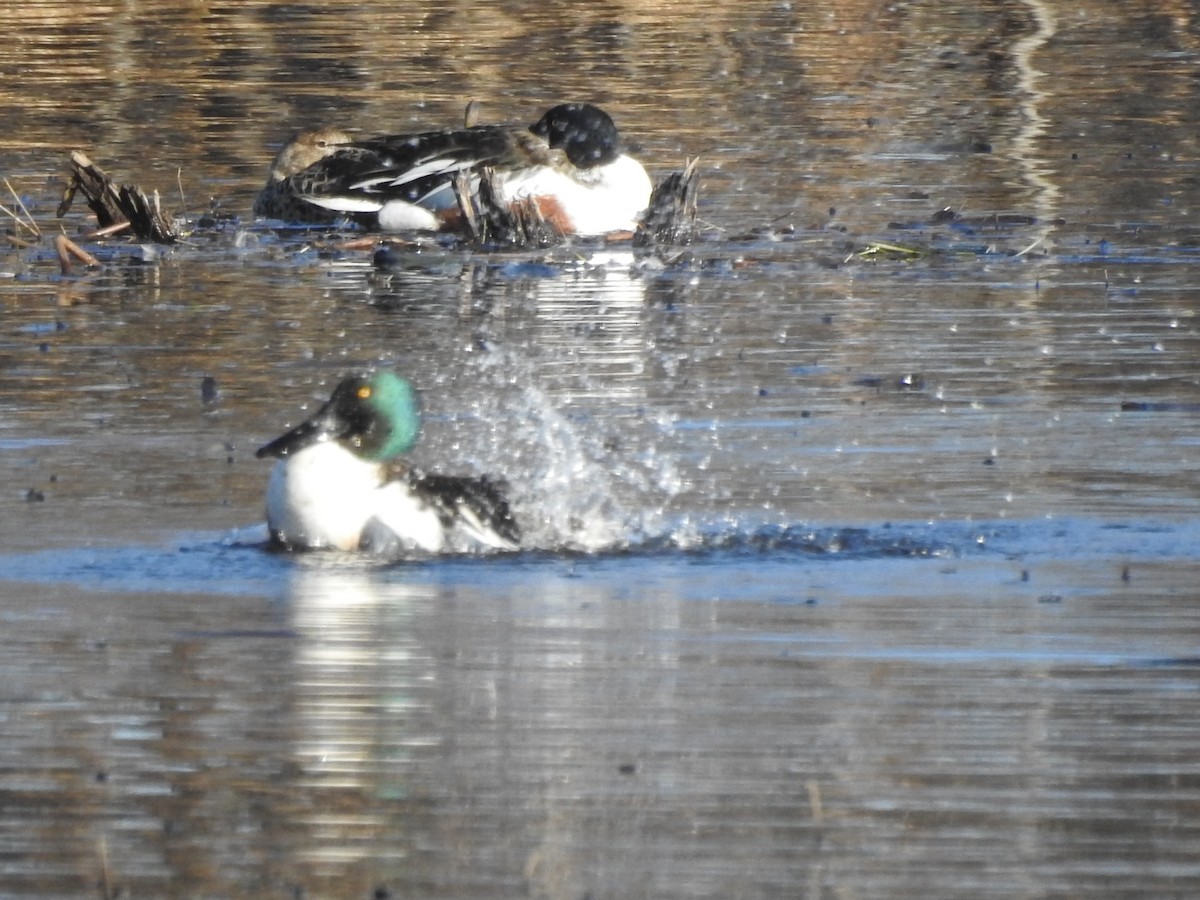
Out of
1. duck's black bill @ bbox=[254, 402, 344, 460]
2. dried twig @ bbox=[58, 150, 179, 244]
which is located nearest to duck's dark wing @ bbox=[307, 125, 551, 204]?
dried twig @ bbox=[58, 150, 179, 244]

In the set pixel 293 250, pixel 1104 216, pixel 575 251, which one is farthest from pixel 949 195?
pixel 293 250

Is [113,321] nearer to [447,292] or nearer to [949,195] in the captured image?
[447,292]

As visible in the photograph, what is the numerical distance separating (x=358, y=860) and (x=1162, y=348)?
655 cm

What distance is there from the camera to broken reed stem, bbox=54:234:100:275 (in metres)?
13.5

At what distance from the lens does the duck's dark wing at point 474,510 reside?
7.93m

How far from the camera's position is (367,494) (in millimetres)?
8008

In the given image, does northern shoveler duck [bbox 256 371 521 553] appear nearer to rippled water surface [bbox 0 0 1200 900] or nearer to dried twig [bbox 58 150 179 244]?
rippled water surface [bbox 0 0 1200 900]

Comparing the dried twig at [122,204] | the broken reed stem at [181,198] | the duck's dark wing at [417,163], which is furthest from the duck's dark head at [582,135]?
the dried twig at [122,204]

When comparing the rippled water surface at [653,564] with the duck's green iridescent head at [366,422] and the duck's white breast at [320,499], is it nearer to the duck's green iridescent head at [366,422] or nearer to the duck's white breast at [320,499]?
the duck's white breast at [320,499]

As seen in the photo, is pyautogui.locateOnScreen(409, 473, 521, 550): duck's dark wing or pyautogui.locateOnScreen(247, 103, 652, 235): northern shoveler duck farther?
pyautogui.locateOnScreen(247, 103, 652, 235): northern shoveler duck

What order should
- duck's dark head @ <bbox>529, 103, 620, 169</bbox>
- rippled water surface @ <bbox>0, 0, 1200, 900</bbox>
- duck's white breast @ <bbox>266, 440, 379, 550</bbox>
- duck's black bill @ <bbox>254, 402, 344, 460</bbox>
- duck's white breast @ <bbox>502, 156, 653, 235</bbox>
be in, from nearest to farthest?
rippled water surface @ <bbox>0, 0, 1200, 900</bbox> → duck's white breast @ <bbox>266, 440, 379, 550</bbox> → duck's black bill @ <bbox>254, 402, 344, 460</bbox> → duck's white breast @ <bbox>502, 156, 653, 235</bbox> → duck's dark head @ <bbox>529, 103, 620, 169</bbox>

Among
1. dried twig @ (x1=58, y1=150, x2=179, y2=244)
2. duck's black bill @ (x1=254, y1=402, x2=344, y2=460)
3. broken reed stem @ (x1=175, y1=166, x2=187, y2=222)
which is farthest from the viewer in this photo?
broken reed stem @ (x1=175, y1=166, x2=187, y2=222)

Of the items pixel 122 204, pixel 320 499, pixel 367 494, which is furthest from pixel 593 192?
pixel 320 499

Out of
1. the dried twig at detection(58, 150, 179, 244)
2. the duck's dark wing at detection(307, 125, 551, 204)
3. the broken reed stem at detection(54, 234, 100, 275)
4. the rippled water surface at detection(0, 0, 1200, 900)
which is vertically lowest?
the rippled water surface at detection(0, 0, 1200, 900)
